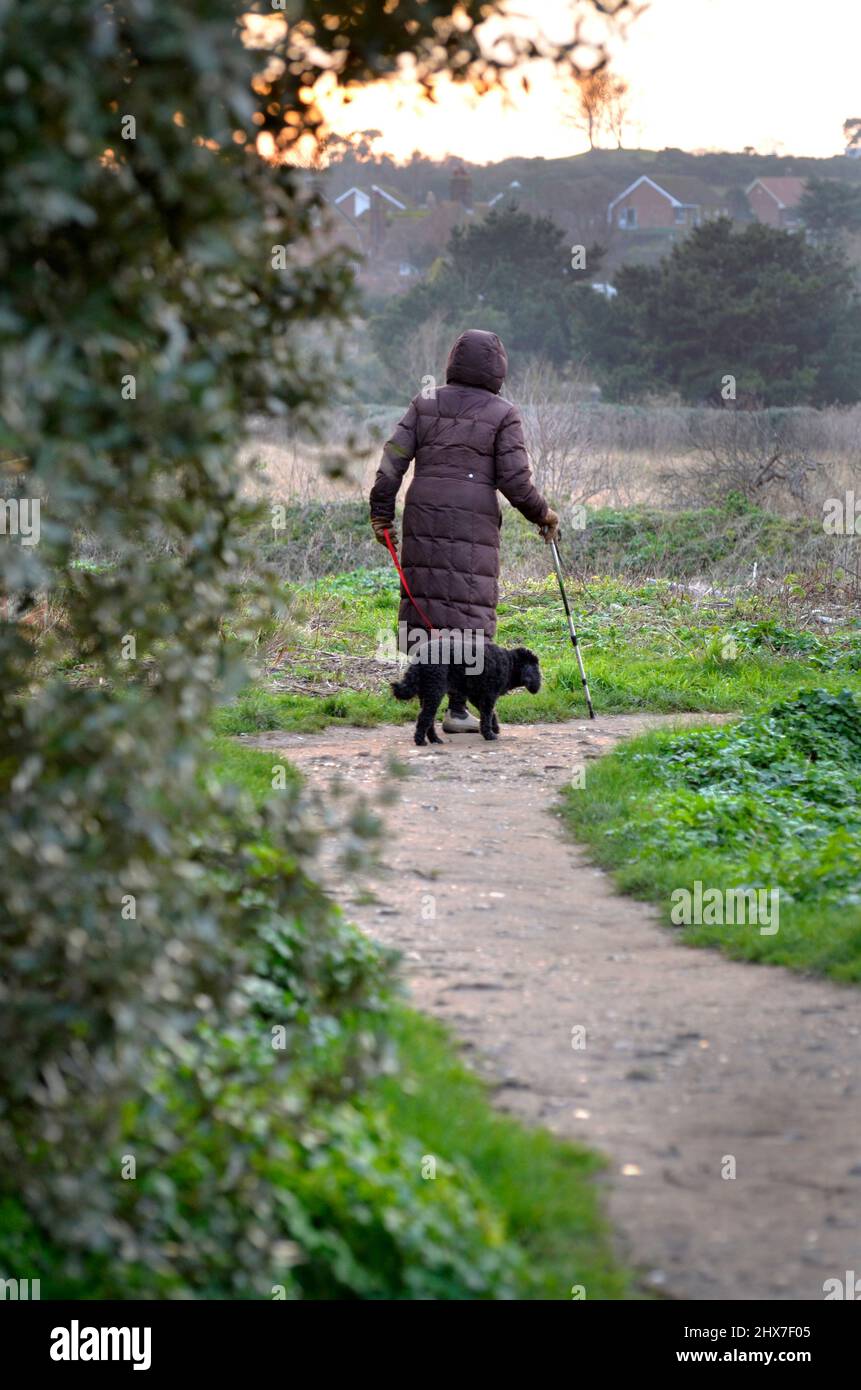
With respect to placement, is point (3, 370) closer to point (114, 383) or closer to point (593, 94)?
point (114, 383)

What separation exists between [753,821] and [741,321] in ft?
112

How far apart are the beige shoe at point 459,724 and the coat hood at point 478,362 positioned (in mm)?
2415

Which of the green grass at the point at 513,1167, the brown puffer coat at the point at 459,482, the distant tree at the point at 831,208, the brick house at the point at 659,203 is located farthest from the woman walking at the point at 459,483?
the brick house at the point at 659,203

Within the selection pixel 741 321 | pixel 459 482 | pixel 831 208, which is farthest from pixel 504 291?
pixel 459 482

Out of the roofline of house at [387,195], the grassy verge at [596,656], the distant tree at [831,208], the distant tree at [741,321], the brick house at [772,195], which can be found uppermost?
the brick house at [772,195]

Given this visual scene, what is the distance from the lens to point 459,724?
11.2 m


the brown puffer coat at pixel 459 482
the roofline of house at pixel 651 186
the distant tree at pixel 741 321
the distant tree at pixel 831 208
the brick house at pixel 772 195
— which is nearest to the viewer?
the brown puffer coat at pixel 459 482

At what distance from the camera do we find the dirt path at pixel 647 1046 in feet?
13.1

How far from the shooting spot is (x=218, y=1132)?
350cm

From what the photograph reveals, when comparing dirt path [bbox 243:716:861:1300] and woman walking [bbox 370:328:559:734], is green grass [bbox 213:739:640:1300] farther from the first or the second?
woman walking [bbox 370:328:559:734]

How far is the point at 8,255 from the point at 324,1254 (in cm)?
236

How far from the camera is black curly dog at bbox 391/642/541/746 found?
10.3m

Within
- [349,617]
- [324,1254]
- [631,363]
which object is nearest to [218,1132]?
[324,1254]

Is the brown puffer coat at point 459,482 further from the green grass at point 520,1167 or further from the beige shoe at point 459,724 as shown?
the green grass at point 520,1167
